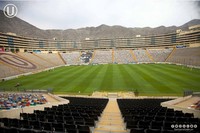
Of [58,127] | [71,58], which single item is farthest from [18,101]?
[71,58]

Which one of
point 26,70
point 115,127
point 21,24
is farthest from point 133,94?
point 21,24

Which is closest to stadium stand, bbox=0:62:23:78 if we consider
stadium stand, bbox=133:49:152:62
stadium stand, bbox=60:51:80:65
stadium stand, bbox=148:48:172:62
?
stadium stand, bbox=60:51:80:65

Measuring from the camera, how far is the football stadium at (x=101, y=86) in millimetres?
9898

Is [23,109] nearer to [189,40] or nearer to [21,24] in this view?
[189,40]

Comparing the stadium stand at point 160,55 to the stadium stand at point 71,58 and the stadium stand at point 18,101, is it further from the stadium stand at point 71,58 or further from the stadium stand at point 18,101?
the stadium stand at point 18,101

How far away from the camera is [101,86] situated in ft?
119

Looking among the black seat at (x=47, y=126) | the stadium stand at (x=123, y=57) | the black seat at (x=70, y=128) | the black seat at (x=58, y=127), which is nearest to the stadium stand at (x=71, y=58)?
the stadium stand at (x=123, y=57)

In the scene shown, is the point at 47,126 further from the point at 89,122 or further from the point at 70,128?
the point at 89,122

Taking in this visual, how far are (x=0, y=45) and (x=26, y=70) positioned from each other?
39.1 meters

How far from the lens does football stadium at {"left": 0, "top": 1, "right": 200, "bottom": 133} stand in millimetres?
9898

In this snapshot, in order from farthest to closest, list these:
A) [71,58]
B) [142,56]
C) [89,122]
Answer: [71,58] < [142,56] < [89,122]

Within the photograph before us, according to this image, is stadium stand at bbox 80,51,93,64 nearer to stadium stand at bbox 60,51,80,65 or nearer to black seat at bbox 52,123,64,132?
stadium stand at bbox 60,51,80,65

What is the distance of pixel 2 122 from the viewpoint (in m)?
9.34

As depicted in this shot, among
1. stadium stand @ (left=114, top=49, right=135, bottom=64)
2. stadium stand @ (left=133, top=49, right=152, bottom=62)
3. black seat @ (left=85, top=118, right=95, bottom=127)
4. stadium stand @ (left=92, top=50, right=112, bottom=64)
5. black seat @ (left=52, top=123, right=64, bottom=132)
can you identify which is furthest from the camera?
stadium stand @ (left=92, top=50, right=112, bottom=64)
